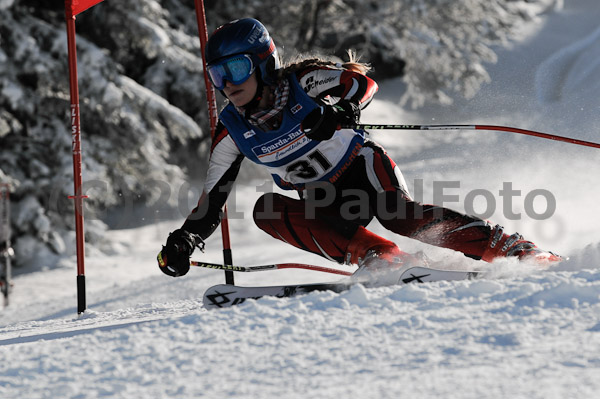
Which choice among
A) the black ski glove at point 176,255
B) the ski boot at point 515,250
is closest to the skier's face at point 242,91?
Answer: the black ski glove at point 176,255

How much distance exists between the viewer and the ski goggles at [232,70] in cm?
308

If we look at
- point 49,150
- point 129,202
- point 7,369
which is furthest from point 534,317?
point 129,202

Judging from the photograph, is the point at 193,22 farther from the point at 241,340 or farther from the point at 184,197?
the point at 241,340

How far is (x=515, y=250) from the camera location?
9.85 feet

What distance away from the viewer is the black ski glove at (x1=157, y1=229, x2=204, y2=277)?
10.4 ft

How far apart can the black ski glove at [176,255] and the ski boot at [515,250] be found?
4.62ft

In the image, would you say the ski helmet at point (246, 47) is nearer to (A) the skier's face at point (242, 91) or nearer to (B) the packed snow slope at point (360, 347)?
(A) the skier's face at point (242, 91)

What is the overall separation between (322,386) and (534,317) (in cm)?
70

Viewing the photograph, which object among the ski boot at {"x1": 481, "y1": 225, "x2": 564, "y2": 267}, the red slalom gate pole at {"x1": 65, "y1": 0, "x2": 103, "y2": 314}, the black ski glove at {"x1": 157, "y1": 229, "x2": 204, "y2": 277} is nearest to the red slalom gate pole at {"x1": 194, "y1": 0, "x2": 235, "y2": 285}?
the red slalom gate pole at {"x1": 65, "y1": 0, "x2": 103, "y2": 314}

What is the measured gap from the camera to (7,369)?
186 cm

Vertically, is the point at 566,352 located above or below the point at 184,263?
below

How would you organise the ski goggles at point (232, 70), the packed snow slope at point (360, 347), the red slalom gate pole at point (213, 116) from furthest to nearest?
the red slalom gate pole at point (213, 116)
the ski goggles at point (232, 70)
the packed snow slope at point (360, 347)

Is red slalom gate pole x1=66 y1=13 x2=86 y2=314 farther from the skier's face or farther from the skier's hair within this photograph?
the skier's hair

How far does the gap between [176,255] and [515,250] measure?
5.19 ft
